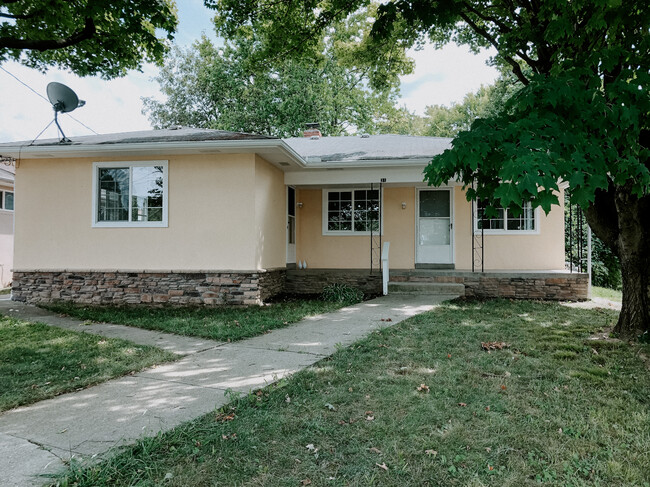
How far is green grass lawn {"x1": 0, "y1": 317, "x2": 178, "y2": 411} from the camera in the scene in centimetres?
343

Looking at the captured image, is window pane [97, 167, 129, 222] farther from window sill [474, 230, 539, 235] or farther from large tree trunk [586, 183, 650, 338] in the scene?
large tree trunk [586, 183, 650, 338]

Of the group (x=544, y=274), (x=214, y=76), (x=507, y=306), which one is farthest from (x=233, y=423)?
(x=214, y=76)

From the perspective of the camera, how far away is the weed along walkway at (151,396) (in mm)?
2350

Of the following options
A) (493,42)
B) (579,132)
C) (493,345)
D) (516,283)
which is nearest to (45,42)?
(493,42)

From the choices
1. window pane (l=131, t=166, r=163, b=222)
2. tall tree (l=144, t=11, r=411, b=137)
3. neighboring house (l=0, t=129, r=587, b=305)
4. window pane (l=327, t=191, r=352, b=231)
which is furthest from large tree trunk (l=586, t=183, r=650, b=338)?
tall tree (l=144, t=11, r=411, b=137)

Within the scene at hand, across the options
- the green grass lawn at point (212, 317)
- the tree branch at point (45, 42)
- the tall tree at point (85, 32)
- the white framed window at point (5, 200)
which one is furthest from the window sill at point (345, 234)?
the white framed window at point (5, 200)

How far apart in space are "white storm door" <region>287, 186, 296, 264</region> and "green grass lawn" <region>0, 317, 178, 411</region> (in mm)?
5671

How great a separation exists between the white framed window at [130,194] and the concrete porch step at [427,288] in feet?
17.2

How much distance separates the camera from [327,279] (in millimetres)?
9742

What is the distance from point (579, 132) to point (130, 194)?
8067 mm

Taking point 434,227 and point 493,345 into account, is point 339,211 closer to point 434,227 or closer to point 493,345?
point 434,227

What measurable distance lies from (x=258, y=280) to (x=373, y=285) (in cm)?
294

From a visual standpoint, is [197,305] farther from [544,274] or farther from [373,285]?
[544,274]

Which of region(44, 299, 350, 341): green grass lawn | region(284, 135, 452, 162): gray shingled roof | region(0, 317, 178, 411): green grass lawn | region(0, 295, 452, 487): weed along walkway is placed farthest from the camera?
region(284, 135, 452, 162): gray shingled roof
